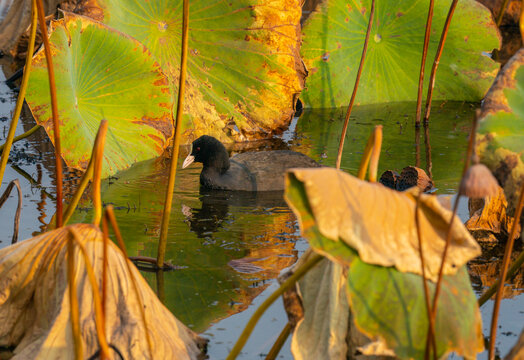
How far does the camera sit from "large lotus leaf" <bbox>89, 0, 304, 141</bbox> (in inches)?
293

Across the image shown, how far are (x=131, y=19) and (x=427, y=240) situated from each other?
5671mm

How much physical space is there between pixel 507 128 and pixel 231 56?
18.4ft

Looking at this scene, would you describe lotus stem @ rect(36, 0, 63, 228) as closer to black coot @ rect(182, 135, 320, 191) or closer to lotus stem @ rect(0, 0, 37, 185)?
lotus stem @ rect(0, 0, 37, 185)

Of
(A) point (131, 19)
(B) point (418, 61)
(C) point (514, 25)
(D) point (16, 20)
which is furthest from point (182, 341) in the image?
(C) point (514, 25)

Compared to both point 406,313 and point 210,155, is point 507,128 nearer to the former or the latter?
point 406,313

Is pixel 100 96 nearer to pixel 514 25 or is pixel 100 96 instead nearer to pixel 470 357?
pixel 470 357

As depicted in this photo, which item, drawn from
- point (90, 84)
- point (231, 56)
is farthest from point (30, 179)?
point (231, 56)

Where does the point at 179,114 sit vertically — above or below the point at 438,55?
below

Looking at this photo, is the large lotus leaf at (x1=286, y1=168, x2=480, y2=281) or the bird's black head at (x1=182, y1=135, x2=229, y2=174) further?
the bird's black head at (x1=182, y1=135, x2=229, y2=174)

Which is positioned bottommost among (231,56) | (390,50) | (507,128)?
(507,128)

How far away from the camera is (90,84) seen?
229 inches

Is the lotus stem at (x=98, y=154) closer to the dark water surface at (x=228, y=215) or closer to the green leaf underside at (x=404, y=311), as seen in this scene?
→ the green leaf underside at (x=404, y=311)

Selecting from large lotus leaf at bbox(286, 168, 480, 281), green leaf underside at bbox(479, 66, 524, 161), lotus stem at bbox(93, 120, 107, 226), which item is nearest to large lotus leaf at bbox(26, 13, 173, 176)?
lotus stem at bbox(93, 120, 107, 226)

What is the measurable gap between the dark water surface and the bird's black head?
24cm
